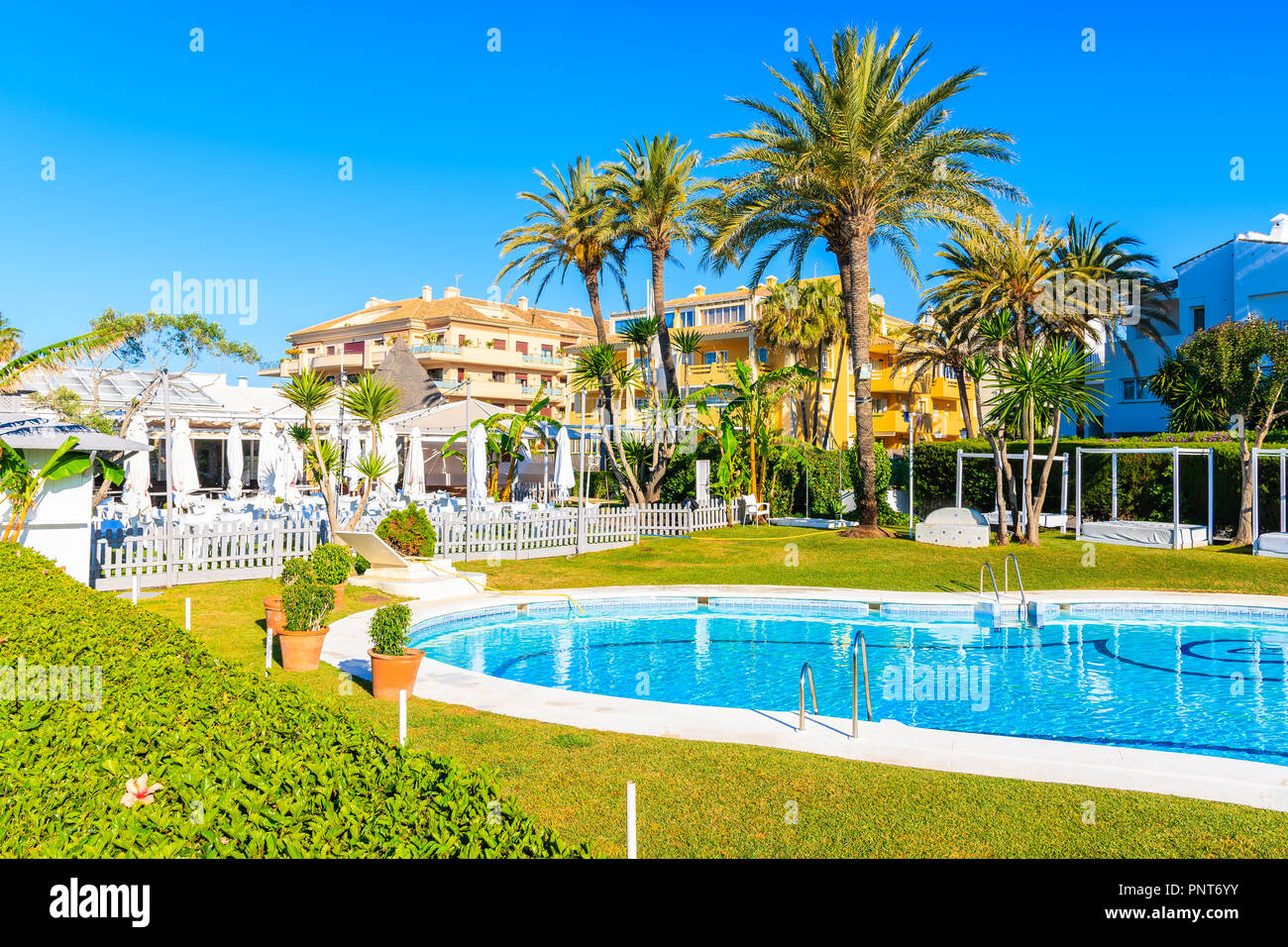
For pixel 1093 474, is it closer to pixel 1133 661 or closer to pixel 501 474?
pixel 1133 661

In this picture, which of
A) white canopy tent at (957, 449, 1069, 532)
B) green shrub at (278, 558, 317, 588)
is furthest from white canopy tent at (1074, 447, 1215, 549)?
green shrub at (278, 558, 317, 588)

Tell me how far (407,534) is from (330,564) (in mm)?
4416

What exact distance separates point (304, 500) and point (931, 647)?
18.8 meters

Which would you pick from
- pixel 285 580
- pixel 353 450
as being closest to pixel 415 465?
pixel 353 450


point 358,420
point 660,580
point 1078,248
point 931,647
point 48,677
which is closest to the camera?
point 48,677

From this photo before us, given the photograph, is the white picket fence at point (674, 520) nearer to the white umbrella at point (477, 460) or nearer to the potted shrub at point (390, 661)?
the white umbrella at point (477, 460)

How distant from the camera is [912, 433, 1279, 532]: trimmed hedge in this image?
23.5 metres

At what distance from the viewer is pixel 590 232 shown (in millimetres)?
32500

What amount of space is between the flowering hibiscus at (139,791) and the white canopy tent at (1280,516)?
2283 cm

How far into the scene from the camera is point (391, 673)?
366 inches

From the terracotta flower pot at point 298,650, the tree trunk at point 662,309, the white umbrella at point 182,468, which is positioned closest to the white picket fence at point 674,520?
the tree trunk at point 662,309

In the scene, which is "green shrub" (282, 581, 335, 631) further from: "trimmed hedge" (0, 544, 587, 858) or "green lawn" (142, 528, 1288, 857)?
"trimmed hedge" (0, 544, 587, 858)

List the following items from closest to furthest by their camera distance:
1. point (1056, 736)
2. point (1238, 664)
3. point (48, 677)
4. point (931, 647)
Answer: point (48, 677)
point (1056, 736)
point (1238, 664)
point (931, 647)
